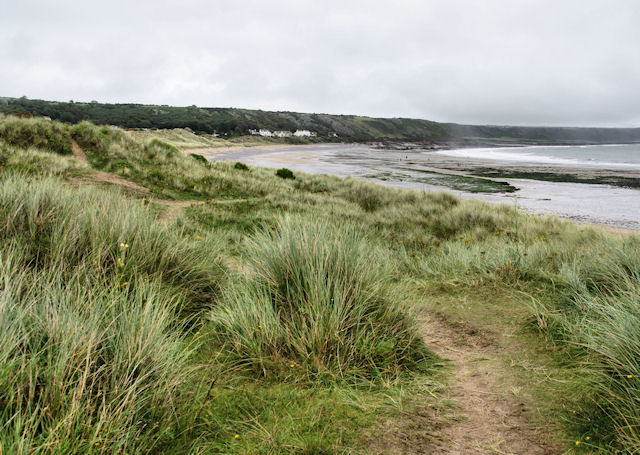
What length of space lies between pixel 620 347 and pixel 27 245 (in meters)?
5.18

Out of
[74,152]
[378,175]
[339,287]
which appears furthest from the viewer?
[378,175]

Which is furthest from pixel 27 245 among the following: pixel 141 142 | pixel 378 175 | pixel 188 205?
pixel 378 175

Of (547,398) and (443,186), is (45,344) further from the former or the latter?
(443,186)

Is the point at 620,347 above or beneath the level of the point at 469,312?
above

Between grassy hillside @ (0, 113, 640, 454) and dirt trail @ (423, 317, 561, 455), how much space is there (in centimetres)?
2

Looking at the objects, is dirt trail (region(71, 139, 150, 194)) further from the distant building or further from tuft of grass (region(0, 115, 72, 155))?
the distant building

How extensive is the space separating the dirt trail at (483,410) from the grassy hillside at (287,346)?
0.02 meters

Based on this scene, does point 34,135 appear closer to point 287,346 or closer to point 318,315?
point 287,346

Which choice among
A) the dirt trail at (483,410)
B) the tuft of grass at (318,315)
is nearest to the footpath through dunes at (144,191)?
the tuft of grass at (318,315)

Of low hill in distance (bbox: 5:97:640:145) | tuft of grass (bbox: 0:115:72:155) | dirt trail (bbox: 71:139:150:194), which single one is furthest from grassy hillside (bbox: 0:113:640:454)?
low hill in distance (bbox: 5:97:640:145)

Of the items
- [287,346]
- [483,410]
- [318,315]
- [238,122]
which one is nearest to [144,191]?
[287,346]

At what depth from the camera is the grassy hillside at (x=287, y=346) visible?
2.16m

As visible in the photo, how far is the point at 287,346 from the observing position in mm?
3404

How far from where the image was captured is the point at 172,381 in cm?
239
